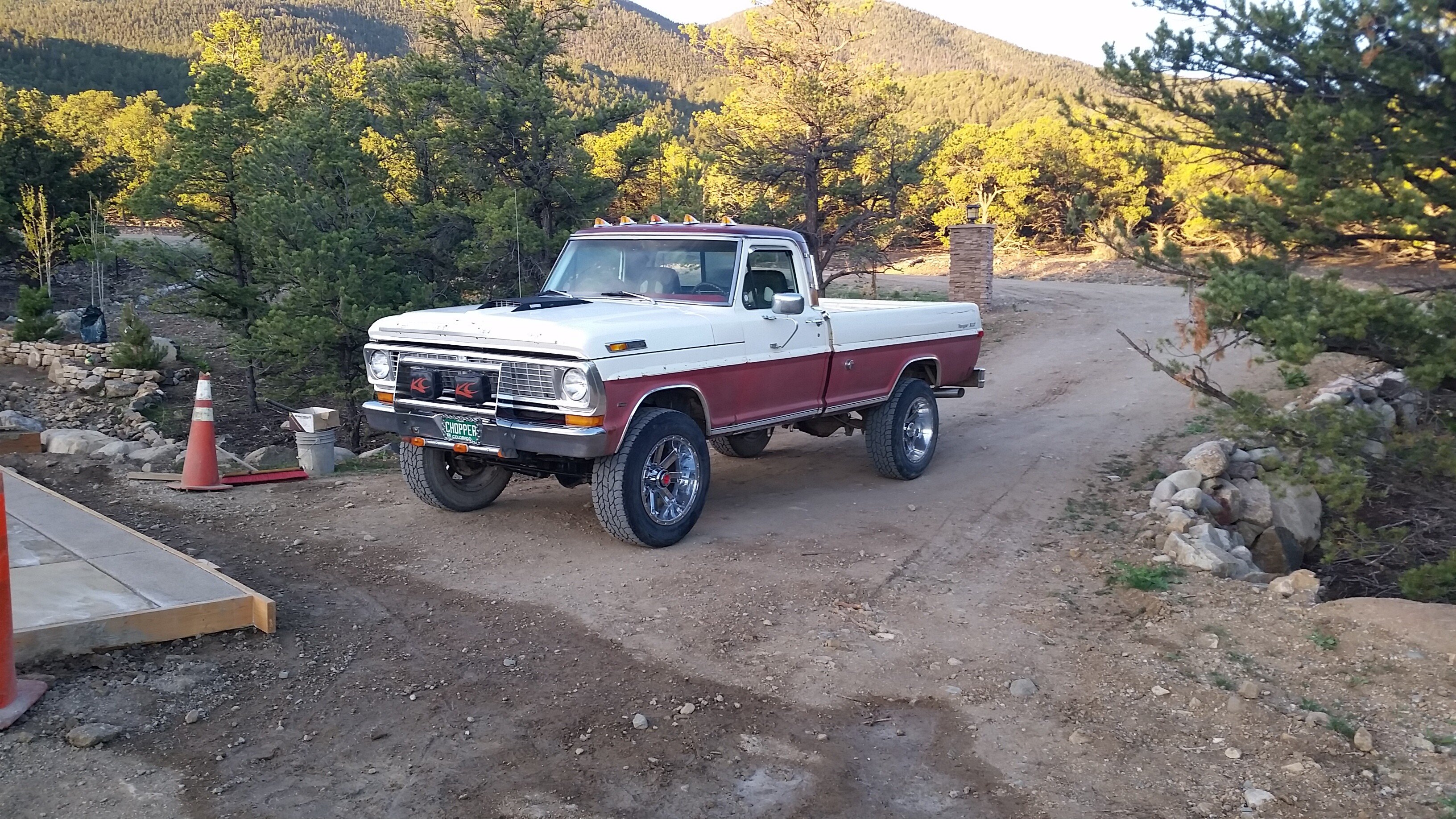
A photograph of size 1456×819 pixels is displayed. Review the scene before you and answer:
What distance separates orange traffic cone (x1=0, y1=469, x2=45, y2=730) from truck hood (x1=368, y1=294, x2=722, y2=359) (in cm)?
279

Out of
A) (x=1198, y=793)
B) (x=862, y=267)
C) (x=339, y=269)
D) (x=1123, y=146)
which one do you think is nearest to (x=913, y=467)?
(x=1123, y=146)

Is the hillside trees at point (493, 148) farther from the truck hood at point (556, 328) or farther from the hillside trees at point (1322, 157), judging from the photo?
the hillside trees at point (1322, 157)

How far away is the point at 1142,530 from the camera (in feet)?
25.8

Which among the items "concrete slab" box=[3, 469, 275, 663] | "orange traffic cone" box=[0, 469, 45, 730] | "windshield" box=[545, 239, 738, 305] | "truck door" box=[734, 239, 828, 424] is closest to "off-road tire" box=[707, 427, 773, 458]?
"truck door" box=[734, 239, 828, 424]

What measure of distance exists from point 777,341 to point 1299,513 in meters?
5.67

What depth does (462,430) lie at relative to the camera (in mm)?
6652

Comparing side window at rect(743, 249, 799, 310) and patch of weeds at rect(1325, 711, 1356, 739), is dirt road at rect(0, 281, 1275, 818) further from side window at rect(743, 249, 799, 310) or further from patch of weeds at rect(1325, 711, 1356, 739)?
side window at rect(743, 249, 799, 310)

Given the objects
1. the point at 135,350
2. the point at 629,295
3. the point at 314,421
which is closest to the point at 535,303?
the point at 629,295

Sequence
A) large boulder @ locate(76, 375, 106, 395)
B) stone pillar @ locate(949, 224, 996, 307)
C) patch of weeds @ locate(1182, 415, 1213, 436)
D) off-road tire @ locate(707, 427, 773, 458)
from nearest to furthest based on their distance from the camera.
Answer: off-road tire @ locate(707, 427, 773, 458) → patch of weeds @ locate(1182, 415, 1213, 436) → large boulder @ locate(76, 375, 106, 395) → stone pillar @ locate(949, 224, 996, 307)

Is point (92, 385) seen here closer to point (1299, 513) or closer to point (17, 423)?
point (17, 423)

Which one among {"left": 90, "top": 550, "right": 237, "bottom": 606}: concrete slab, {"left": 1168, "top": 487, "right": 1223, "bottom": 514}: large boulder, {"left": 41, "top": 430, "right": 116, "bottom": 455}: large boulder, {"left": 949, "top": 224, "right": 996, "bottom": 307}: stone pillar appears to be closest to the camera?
{"left": 90, "top": 550, "right": 237, "bottom": 606}: concrete slab

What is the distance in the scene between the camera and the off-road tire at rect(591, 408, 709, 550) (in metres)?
6.52

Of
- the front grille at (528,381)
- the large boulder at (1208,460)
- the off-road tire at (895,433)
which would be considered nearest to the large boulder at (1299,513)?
the large boulder at (1208,460)

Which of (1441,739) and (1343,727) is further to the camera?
(1343,727)
